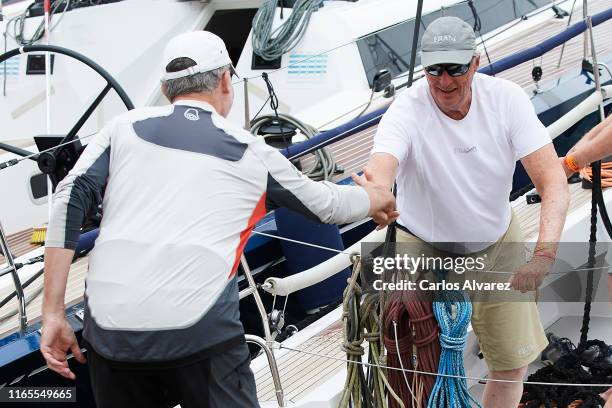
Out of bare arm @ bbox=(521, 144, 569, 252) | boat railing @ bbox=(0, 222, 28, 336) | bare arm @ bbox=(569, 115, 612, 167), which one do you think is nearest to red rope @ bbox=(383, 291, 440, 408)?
bare arm @ bbox=(521, 144, 569, 252)

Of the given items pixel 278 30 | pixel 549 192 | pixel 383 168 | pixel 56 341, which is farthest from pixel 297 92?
pixel 56 341

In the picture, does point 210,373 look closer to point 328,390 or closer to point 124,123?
point 124,123

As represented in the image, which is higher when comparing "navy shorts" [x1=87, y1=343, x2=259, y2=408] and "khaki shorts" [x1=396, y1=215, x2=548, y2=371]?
"navy shorts" [x1=87, y1=343, x2=259, y2=408]

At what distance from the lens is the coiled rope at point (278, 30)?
19.0 feet

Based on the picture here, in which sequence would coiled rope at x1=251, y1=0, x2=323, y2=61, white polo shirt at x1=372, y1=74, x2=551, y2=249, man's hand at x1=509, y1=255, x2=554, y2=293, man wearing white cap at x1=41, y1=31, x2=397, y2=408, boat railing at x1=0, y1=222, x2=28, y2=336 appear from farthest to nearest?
1. coiled rope at x1=251, y1=0, x2=323, y2=61
2. boat railing at x1=0, y1=222, x2=28, y2=336
3. white polo shirt at x1=372, y1=74, x2=551, y2=249
4. man's hand at x1=509, y1=255, x2=554, y2=293
5. man wearing white cap at x1=41, y1=31, x2=397, y2=408

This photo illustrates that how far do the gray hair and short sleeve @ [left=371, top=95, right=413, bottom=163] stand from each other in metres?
0.59

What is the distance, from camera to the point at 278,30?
5.83 meters

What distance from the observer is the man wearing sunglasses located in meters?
2.62

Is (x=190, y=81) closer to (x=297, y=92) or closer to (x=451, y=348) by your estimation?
(x=451, y=348)

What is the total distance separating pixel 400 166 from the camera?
284 centimetres

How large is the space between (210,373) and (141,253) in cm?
32

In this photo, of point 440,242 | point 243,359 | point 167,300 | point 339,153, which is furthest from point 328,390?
point 339,153

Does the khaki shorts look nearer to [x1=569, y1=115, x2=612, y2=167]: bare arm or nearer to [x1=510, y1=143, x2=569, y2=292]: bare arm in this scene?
[x1=510, y1=143, x2=569, y2=292]: bare arm

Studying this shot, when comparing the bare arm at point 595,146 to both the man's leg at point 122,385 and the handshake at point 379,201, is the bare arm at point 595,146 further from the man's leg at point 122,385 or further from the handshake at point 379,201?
the man's leg at point 122,385
